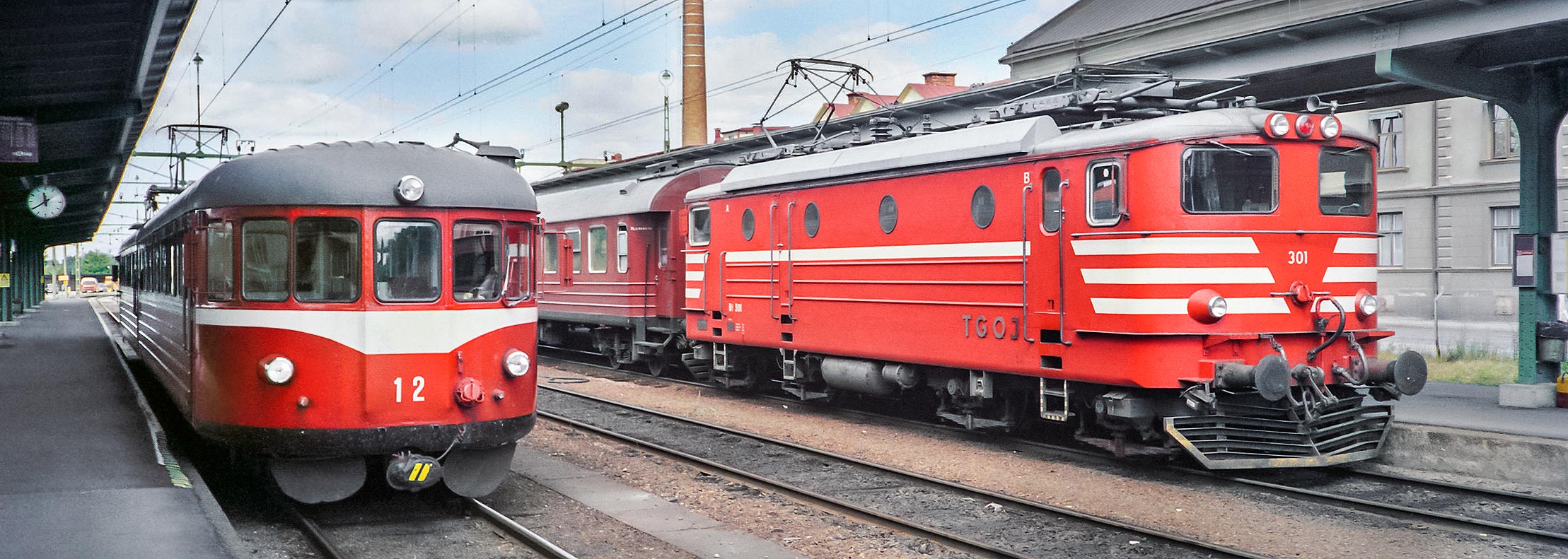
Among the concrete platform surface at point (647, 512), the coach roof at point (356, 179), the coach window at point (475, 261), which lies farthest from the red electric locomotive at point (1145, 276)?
the coach window at point (475, 261)

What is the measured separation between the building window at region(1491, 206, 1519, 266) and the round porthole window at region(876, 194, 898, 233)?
2360cm

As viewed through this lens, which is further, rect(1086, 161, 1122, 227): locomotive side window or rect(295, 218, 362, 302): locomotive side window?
rect(1086, 161, 1122, 227): locomotive side window

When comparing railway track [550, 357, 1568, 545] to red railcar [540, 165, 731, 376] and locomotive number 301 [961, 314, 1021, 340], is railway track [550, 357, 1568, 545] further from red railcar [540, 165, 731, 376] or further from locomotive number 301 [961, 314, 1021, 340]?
red railcar [540, 165, 731, 376]

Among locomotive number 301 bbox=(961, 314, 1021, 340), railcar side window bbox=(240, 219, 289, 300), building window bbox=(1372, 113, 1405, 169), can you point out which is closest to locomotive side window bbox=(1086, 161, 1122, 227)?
locomotive number 301 bbox=(961, 314, 1021, 340)

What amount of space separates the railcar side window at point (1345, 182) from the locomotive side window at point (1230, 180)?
0.58m

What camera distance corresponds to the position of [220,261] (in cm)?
852

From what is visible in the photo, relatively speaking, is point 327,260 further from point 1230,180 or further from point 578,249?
point 578,249

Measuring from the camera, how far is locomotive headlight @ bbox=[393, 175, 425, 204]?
838 cm

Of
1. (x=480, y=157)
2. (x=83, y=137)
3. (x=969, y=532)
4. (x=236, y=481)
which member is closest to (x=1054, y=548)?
(x=969, y=532)

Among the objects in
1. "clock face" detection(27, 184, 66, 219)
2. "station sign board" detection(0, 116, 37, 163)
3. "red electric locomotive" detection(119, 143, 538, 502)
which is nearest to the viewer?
"red electric locomotive" detection(119, 143, 538, 502)

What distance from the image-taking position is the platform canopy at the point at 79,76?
508 inches

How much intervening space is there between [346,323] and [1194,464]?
24.2 ft

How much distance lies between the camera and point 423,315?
8.47 m

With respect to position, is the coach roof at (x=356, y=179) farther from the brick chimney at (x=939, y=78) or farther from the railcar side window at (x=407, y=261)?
the brick chimney at (x=939, y=78)
